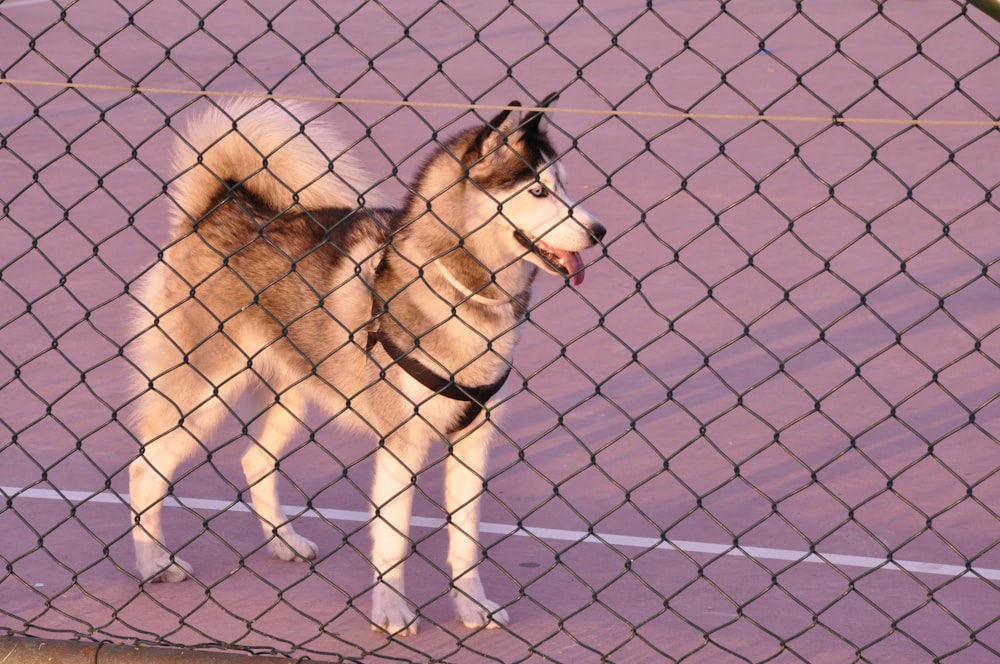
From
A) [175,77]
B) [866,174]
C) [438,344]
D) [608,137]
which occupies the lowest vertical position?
[175,77]

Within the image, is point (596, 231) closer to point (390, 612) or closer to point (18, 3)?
point (390, 612)

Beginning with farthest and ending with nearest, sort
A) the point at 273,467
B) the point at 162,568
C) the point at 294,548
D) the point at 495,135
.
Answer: the point at 273,467
the point at 294,548
the point at 162,568
the point at 495,135

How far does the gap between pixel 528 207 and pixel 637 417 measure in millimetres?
1351

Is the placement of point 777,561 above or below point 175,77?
above

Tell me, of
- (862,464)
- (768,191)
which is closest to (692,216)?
(768,191)

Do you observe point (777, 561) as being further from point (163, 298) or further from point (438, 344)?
point (163, 298)

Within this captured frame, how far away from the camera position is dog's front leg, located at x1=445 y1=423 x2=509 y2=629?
12.5ft

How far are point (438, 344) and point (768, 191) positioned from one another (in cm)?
525

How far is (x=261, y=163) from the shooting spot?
406 centimetres

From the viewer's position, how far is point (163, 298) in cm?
412

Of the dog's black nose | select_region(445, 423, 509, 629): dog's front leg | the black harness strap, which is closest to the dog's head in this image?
the dog's black nose

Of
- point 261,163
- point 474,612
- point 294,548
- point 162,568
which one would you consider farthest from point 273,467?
point 261,163

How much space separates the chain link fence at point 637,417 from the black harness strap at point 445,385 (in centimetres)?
10

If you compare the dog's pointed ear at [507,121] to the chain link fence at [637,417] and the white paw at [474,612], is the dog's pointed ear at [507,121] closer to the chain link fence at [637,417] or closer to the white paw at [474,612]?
the chain link fence at [637,417]
